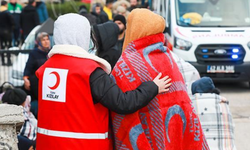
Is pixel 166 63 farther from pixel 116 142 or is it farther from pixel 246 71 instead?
pixel 246 71

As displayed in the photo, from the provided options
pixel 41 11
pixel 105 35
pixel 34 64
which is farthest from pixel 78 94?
pixel 41 11

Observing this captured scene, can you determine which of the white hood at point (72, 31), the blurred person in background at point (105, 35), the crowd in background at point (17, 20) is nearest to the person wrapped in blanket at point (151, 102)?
the white hood at point (72, 31)

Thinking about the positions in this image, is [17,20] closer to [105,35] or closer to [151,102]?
[105,35]

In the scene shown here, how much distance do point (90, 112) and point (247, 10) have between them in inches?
337

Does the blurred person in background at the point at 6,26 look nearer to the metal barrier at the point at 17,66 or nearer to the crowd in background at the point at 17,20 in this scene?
the crowd in background at the point at 17,20

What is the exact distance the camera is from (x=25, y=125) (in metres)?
5.73

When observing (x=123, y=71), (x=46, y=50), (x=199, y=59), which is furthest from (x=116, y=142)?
(x=199, y=59)

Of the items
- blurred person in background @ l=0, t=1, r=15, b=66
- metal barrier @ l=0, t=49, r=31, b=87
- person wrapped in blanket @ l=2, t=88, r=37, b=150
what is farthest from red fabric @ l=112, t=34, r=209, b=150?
blurred person in background @ l=0, t=1, r=15, b=66

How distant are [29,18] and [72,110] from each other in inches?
545

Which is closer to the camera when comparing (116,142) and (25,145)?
(116,142)

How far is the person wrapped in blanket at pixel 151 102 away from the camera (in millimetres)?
3547

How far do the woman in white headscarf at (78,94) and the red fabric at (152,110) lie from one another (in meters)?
0.06

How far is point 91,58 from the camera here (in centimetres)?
347

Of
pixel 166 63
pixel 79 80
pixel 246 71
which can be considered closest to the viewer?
pixel 79 80
